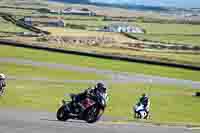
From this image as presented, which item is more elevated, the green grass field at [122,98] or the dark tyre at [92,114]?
the dark tyre at [92,114]

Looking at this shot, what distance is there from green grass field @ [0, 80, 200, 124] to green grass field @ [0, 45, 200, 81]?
9.01 m

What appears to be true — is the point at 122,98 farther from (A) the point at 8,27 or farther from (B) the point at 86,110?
(A) the point at 8,27

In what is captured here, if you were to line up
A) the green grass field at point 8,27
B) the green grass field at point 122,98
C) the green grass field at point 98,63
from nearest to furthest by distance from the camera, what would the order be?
the green grass field at point 122,98
the green grass field at point 98,63
the green grass field at point 8,27

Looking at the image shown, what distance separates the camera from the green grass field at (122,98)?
3177cm

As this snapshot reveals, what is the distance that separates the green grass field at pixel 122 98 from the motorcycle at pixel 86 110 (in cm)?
609

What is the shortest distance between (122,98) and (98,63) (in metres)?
24.3

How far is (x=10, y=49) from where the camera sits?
69438mm

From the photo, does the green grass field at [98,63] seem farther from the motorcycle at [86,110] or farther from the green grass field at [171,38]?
the green grass field at [171,38]

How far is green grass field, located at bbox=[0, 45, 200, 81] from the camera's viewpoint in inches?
2411

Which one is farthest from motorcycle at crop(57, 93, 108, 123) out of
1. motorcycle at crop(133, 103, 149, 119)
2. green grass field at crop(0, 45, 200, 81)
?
green grass field at crop(0, 45, 200, 81)

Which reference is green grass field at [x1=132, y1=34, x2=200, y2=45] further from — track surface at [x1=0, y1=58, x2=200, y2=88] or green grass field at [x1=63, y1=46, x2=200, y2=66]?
track surface at [x1=0, y1=58, x2=200, y2=88]

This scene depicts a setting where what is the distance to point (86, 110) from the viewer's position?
21422 mm

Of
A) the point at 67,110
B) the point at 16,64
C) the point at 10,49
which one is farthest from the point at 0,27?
the point at 67,110

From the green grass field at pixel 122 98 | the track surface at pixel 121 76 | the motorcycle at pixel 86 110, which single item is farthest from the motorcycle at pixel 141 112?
the track surface at pixel 121 76
